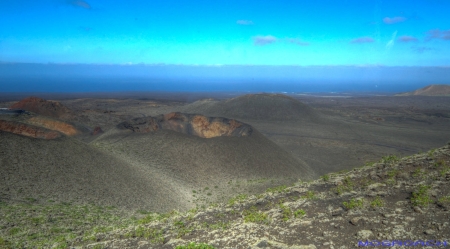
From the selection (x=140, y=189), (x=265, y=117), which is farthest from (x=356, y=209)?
(x=265, y=117)

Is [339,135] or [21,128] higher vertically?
[21,128]

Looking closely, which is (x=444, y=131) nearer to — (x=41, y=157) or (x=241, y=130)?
(x=241, y=130)

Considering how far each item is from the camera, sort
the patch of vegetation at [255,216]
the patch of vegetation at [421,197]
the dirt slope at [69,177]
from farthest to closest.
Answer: the dirt slope at [69,177], the patch of vegetation at [255,216], the patch of vegetation at [421,197]

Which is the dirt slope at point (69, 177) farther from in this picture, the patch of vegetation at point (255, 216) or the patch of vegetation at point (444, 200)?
the patch of vegetation at point (444, 200)

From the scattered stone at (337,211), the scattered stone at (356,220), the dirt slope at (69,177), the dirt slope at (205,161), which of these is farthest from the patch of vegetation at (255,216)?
the dirt slope at (205,161)

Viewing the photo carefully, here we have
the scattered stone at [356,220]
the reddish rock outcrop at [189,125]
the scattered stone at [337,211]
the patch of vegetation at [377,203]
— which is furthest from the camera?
the reddish rock outcrop at [189,125]

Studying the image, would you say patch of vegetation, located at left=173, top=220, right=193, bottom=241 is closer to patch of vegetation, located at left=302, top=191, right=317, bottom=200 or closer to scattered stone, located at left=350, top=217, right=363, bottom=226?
patch of vegetation, located at left=302, top=191, right=317, bottom=200
